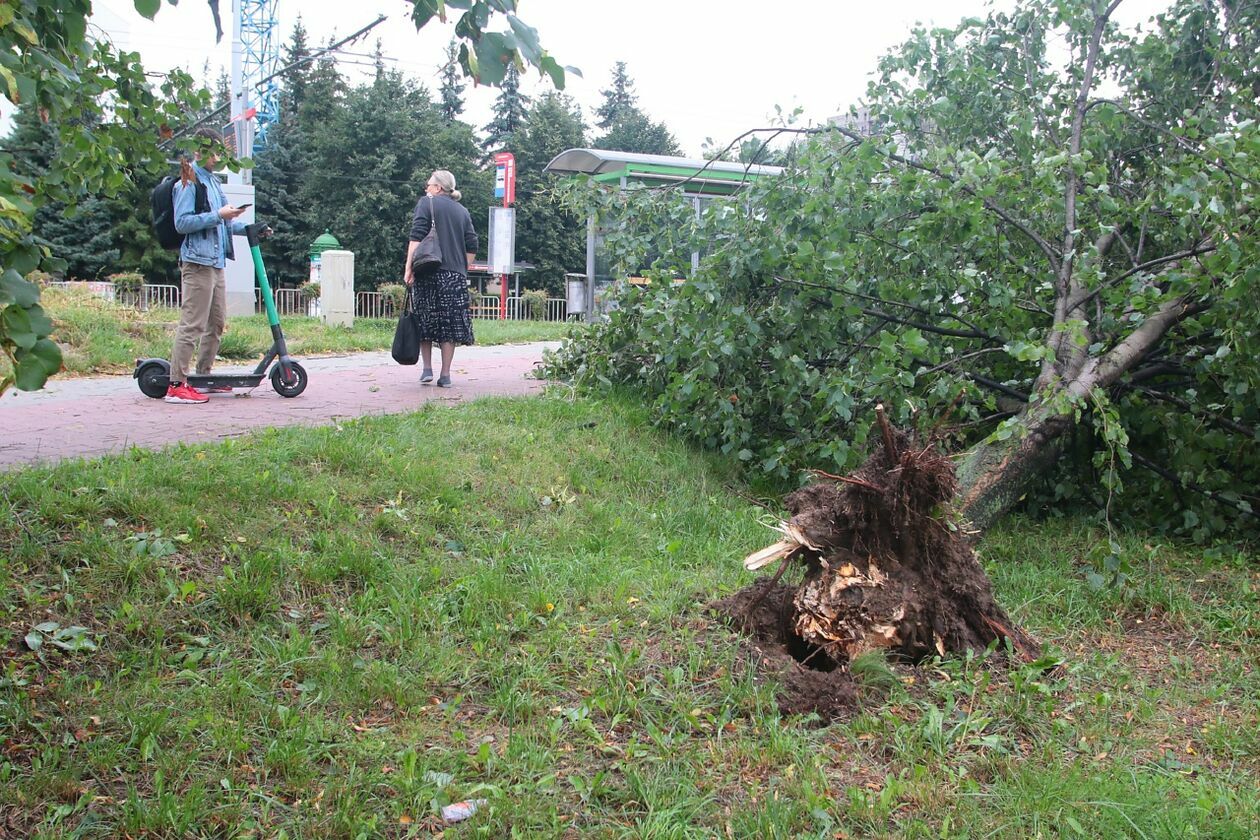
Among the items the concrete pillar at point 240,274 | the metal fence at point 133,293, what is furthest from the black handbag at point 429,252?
the concrete pillar at point 240,274

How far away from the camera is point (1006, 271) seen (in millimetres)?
6238

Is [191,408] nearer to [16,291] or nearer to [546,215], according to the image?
[16,291]

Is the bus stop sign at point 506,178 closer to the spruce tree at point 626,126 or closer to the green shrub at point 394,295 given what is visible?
the green shrub at point 394,295

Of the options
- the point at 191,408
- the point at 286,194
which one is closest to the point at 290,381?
the point at 191,408

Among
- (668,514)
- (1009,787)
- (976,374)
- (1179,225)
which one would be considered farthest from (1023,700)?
(1179,225)

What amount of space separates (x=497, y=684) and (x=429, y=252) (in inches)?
216

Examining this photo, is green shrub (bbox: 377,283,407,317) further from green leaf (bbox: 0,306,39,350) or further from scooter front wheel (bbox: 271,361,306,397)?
green leaf (bbox: 0,306,39,350)

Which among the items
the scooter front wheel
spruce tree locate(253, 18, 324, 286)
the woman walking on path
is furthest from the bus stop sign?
the scooter front wheel

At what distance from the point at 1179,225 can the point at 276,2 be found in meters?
37.9

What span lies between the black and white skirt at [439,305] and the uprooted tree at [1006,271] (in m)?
1.92

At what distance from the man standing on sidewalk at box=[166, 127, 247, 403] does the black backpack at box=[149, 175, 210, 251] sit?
0.6 inches

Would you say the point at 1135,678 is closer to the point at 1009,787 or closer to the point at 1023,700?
the point at 1023,700

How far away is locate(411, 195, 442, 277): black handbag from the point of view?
8.18 meters

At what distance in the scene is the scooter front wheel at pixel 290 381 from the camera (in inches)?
315
